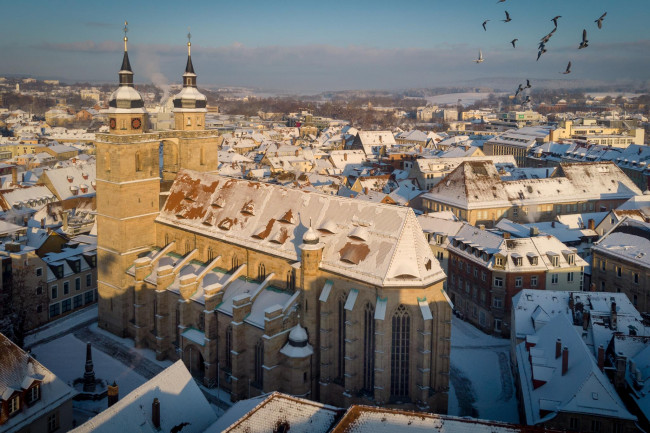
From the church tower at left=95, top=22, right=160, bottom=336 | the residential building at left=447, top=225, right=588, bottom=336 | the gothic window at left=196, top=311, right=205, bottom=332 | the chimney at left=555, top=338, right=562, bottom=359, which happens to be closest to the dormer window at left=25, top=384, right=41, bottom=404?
the gothic window at left=196, top=311, right=205, bottom=332

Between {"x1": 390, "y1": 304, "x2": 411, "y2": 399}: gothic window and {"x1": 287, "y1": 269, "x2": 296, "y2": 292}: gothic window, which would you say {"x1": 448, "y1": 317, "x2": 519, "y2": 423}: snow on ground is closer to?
{"x1": 390, "y1": 304, "x2": 411, "y2": 399}: gothic window

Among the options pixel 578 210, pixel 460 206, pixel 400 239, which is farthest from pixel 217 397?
pixel 578 210

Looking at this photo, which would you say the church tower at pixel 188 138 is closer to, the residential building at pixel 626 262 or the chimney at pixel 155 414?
the chimney at pixel 155 414

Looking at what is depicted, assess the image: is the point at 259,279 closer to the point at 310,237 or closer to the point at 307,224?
the point at 307,224

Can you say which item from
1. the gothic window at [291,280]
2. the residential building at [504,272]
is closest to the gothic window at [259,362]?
the gothic window at [291,280]

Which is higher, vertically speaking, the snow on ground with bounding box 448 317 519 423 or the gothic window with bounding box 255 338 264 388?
the gothic window with bounding box 255 338 264 388

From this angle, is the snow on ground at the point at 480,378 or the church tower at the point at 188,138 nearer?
the snow on ground at the point at 480,378
